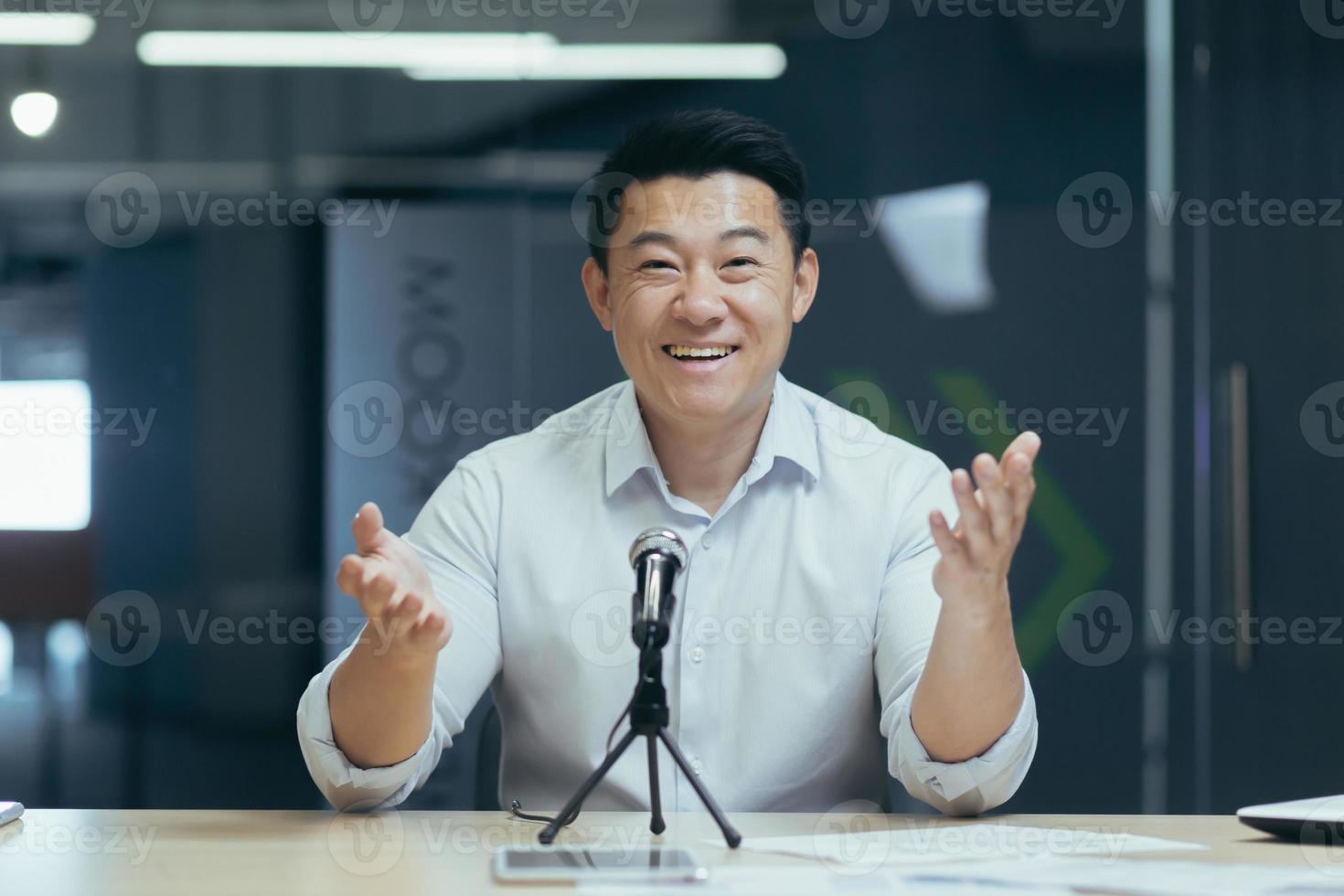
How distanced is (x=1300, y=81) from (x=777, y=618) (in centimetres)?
242

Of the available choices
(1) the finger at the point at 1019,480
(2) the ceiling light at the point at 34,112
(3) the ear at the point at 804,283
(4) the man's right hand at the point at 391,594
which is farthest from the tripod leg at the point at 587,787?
(2) the ceiling light at the point at 34,112

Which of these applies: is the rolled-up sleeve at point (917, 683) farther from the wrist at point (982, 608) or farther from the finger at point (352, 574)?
the finger at point (352, 574)

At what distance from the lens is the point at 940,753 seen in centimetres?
149

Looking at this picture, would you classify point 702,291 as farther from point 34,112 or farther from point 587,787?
point 34,112

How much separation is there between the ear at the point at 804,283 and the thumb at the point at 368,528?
84 cm

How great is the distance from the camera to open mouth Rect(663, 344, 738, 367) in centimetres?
183

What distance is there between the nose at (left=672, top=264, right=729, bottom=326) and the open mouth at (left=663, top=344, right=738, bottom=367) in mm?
43

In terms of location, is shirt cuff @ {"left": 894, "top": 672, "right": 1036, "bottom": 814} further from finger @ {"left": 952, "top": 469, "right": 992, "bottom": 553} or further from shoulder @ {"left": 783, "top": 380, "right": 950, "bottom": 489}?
shoulder @ {"left": 783, "top": 380, "right": 950, "bottom": 489}

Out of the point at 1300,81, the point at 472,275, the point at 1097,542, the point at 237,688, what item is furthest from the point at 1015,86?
the point at 237,688

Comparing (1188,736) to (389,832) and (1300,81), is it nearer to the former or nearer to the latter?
(1300,81)

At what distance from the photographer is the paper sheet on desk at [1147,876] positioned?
107 centimetres

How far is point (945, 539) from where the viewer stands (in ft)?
4.38

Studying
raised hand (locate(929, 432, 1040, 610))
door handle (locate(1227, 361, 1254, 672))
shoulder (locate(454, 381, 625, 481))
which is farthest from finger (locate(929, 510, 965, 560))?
door handle (locate(1227, 361, 1254, 672))

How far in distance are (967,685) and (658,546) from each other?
431 millimetres
